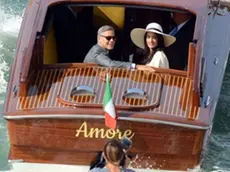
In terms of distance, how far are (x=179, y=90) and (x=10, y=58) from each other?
2.74 metres

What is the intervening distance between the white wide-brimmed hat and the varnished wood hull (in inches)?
36.5

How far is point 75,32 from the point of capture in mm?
6645

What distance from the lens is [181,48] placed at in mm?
6379

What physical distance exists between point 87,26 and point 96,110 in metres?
1.65

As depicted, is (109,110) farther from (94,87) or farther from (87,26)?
(87,26)

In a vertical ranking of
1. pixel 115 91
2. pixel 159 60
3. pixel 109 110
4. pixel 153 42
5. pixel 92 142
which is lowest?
pixel 92 142

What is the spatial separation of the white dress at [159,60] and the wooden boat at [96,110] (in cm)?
24

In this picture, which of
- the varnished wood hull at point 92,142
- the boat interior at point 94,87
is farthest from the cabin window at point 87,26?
the varnished wood hull at point 92,142

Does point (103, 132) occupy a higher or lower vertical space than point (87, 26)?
lower

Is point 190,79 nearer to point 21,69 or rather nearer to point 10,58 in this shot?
point 21,69

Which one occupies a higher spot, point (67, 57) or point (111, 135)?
point (67, 57)

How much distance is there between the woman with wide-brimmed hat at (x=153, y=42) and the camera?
19.5 feet

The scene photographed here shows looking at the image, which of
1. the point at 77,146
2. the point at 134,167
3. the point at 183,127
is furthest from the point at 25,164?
the point at 183,127

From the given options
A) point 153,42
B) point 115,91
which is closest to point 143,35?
point 153,42
